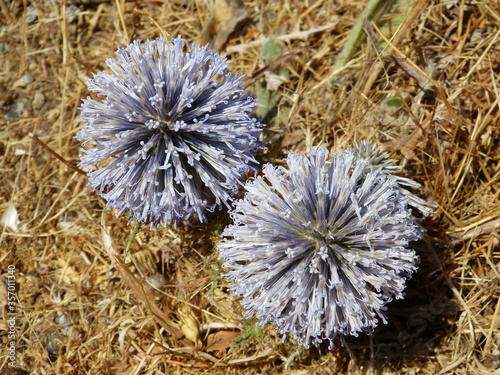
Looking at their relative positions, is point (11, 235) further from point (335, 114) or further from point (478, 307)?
point (478, 307)

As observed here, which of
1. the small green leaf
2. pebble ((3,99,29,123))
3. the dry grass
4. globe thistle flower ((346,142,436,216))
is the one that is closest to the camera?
globe thistle flower ((346,142,436,216))

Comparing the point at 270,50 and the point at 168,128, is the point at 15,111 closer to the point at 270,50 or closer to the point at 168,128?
the point at 168,128

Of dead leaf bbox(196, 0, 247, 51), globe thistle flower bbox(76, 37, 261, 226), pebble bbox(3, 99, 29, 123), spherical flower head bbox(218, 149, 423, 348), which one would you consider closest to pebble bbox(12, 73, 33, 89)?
pebble bbox(3, 99, 29, 123)

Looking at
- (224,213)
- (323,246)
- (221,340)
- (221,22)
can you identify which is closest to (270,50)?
(221,22)

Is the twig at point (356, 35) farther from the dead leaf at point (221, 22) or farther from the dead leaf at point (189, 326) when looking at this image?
the dead leaf at point (189, 326)

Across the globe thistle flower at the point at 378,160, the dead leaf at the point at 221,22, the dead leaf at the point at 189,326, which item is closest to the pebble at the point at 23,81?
the dead leaf at the point at 221,22

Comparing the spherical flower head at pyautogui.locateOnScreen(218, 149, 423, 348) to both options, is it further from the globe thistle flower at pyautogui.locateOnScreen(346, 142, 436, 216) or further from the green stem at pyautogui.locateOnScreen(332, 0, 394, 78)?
the green stem at pyautogui.locateOnScreen(332, 0, 394, 78)

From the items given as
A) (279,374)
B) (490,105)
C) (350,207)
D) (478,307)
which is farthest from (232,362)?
(490,105)
